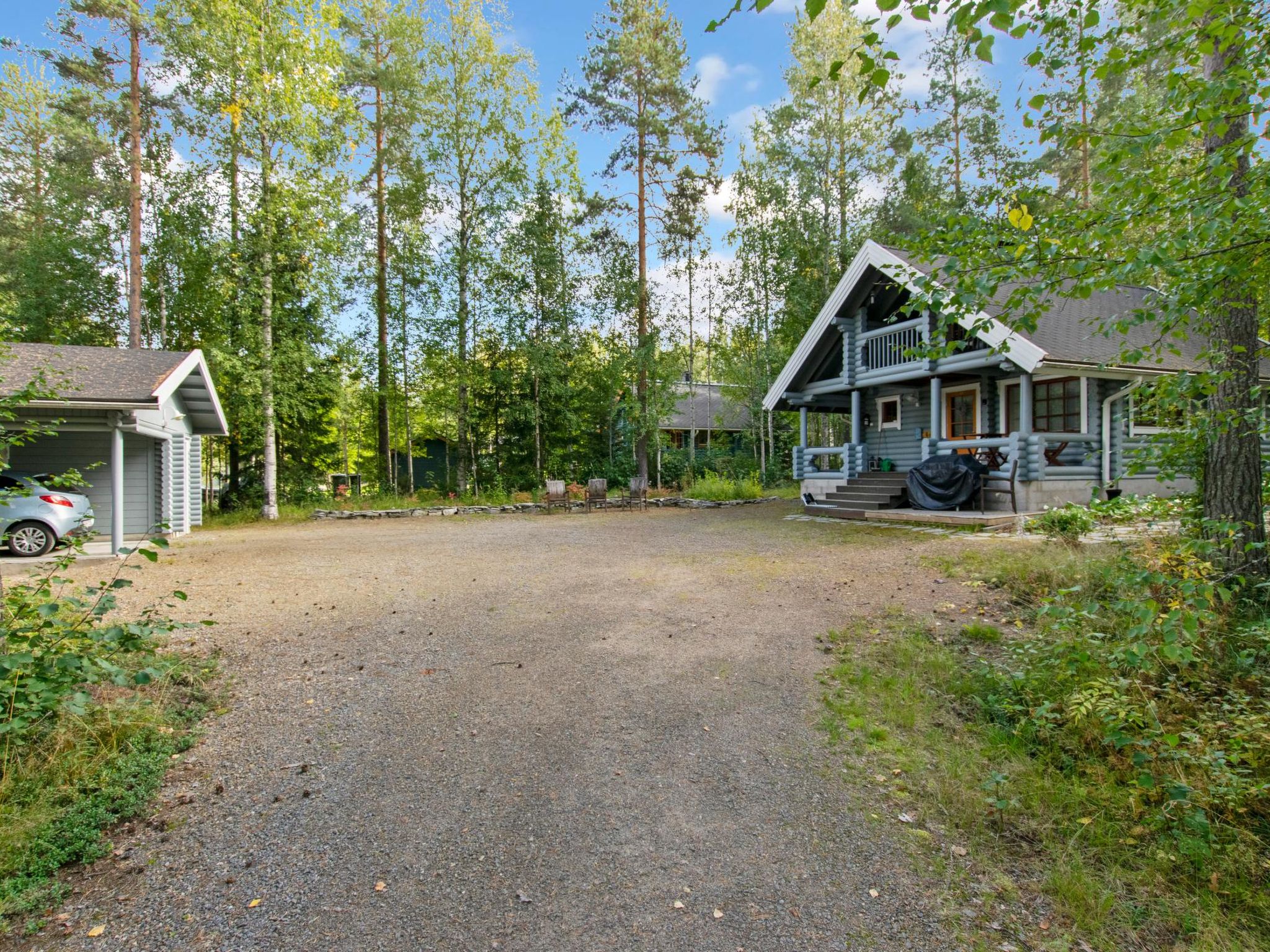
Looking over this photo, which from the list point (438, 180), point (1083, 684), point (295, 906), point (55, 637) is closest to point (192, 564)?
point (55, 637)

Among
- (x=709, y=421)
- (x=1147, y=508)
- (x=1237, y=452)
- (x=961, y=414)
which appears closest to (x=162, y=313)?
(x=709, y=421)

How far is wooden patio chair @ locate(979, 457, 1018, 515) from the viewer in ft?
34.6

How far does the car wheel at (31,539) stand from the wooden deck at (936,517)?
13.5m

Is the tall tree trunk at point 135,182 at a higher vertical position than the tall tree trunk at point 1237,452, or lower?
higher

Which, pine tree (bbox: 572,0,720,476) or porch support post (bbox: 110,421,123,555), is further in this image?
pine tree (bbox: 572,0,720,476)

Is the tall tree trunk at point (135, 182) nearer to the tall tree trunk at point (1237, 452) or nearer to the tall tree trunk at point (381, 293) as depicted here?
the tall tree trunk at point (381, 293)

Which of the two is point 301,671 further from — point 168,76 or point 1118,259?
point 168,76

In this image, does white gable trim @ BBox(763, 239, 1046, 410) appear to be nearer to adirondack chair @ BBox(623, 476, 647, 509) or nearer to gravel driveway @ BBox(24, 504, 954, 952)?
adirondack chair @ BBox(623, 476, 647, 509)

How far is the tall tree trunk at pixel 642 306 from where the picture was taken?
59.1 ft

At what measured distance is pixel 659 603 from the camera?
5895 mm

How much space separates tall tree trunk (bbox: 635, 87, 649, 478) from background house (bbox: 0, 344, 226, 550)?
1061cm

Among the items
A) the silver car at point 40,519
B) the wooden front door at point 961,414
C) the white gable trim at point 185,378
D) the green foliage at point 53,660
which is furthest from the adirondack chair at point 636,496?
the green foliage at point 53,660

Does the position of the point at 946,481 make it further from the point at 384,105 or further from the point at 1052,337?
the point at 384,105

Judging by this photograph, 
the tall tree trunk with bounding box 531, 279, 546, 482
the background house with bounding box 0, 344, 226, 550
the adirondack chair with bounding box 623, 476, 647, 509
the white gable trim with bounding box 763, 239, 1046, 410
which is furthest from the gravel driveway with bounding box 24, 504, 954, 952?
the tall tree trunk with bounding box 531, 279, 546, 482
